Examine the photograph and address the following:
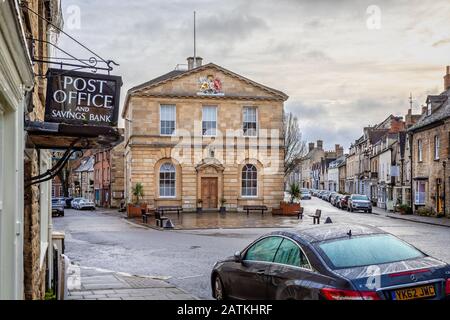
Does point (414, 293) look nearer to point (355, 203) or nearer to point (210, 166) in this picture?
point (210, 166)

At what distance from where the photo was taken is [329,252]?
7.98 metres

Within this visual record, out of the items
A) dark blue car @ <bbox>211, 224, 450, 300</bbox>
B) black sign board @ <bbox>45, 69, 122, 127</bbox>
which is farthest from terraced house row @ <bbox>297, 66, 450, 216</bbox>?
black sign board @ <bbox>45, 69, 122, 127</bbox>

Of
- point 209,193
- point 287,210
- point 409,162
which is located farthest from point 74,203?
point 409,162

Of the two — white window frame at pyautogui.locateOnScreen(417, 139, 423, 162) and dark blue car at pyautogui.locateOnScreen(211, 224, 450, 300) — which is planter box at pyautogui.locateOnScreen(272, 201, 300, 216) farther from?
dark blue car at pyautogui.locateOnScreen(211, 224, 450, 300)

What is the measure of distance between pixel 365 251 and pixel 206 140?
41753 millimetres

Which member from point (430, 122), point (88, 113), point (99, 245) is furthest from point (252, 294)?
point (430, 122)

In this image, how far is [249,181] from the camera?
5034cm

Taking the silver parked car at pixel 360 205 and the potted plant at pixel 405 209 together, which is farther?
the silver parked car at pixel 360 205

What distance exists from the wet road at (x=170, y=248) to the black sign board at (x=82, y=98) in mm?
5277

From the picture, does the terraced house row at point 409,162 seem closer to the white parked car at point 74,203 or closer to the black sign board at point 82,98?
the white parked car at point 74,203

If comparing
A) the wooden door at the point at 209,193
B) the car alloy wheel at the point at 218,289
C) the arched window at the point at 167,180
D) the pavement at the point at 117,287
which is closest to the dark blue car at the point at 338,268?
the car alloy wheel at the point at 218,289

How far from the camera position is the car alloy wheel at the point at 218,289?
34.9 ft
